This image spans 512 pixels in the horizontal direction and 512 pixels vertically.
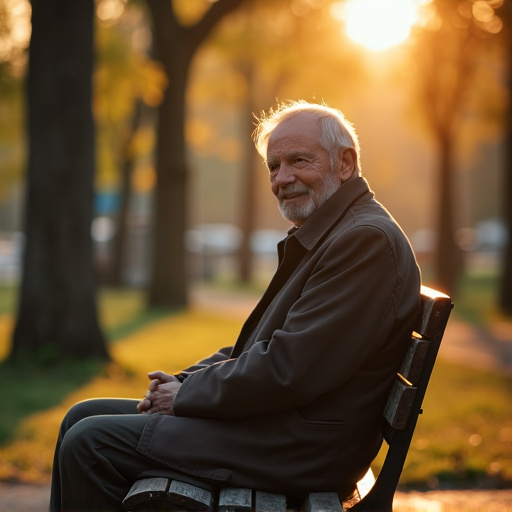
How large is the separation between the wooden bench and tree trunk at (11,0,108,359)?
6.41 metres

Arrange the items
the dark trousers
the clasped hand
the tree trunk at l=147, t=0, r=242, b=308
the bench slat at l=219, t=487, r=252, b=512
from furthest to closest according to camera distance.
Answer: the tree trunk at l=147, t=0, r=242, b=308, the clasped hand, the dark trousers, the bench slat at l=219, t=487, r=252, b=512

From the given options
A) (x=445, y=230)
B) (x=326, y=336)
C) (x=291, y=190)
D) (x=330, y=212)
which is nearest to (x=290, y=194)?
(x=291, y=190)

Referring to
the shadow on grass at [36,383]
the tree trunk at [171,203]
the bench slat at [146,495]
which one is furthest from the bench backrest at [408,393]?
the tree trunk at [171,203]

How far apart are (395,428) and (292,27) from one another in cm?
1999

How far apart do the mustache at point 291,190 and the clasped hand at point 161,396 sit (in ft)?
2.66

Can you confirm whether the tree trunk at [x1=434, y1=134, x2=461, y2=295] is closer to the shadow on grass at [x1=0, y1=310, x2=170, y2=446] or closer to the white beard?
the shadow on grass at [x1=0, y1=310, x2=170, y2=446]

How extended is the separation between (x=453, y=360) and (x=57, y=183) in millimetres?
5447

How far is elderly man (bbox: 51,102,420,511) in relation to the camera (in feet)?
9.84

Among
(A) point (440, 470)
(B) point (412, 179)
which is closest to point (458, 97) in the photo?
(A) point (440, 470)

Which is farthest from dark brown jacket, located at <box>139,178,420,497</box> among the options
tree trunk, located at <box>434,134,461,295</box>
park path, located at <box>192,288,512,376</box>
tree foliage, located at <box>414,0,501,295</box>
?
tree trunk, located at <box>434,134,461,295</box>

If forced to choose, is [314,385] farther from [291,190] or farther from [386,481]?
[291,190]

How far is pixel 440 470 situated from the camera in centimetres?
592

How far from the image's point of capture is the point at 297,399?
119 inches

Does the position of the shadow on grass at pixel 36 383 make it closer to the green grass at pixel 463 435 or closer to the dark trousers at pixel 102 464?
the green grass at pixel 463 435
